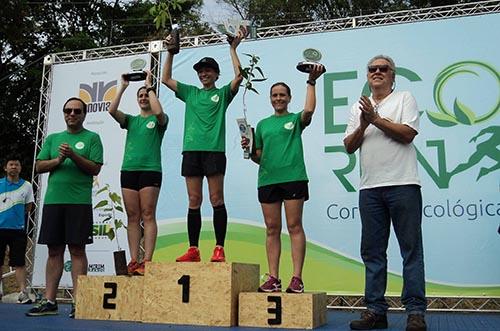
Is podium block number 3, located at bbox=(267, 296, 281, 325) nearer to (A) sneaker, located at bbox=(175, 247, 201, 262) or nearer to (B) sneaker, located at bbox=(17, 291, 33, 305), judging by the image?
(A) sneaker, located at bbox=(175, 247, 201, 262)

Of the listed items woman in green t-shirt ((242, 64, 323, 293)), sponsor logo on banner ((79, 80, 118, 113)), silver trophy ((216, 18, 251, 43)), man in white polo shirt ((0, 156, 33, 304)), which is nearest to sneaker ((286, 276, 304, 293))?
woman in green t-shirt ((242, 64, 323, 293))

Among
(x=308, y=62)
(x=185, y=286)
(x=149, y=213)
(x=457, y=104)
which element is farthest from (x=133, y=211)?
(x=457, y=104)

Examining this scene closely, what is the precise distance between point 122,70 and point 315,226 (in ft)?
9.24

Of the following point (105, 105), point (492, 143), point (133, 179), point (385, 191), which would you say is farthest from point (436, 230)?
point (105, 105)

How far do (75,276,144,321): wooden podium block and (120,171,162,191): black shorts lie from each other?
605 mm

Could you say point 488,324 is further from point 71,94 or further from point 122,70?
point 71,94

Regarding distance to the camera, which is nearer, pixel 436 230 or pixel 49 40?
pixel 436 230

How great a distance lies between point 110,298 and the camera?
3.31 meters

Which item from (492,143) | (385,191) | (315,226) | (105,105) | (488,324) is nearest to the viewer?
(385,191)

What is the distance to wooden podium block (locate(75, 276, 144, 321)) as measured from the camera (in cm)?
324

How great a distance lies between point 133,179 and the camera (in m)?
3.58

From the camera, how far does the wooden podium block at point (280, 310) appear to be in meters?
2.91

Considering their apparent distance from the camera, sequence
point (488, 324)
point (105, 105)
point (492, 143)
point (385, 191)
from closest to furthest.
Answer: point (385, 191) → point (488, 324) → point (492, 143) → point (105, 105)

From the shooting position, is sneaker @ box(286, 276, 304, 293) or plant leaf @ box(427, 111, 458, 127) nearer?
sneaker @ box(286, 276, 304, 293)
